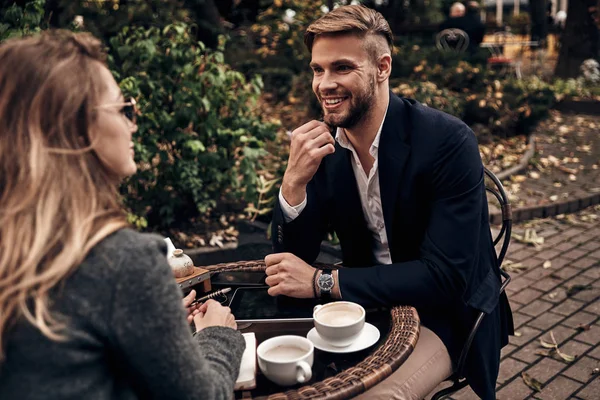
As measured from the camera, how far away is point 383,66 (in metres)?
2.64

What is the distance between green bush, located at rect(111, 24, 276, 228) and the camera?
15.5 ft

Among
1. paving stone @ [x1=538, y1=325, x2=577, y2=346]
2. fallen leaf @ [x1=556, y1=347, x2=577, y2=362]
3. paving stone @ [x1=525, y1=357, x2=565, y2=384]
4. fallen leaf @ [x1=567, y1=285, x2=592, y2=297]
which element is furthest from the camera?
fallen leaf @ [x1=567, y1=285, x2=592, y2=297]

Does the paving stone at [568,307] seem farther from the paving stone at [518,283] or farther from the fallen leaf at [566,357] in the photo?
the fallen leaf at [566,357]

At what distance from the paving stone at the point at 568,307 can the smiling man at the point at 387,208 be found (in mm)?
1922

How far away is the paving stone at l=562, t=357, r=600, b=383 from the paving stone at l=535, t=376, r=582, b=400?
6 cm

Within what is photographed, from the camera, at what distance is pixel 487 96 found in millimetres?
8727

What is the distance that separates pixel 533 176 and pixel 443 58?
3.70m

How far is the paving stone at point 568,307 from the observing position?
433cm

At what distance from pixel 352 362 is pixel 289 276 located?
0.53 metres

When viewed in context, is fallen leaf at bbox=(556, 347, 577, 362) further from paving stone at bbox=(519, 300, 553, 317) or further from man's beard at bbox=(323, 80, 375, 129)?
man's beard at bbox=(323, 80, 375, 129)

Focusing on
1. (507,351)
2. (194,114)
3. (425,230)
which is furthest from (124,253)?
(194,114)

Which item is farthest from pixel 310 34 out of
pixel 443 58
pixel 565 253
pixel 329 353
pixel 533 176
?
pixel 443 58

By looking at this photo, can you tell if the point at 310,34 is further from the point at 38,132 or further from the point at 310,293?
the point at 38,132

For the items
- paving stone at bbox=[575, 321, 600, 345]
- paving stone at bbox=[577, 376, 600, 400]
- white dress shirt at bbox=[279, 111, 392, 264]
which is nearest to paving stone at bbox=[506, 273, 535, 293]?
paving stone at bbox=[575, 321, 600, 345]
